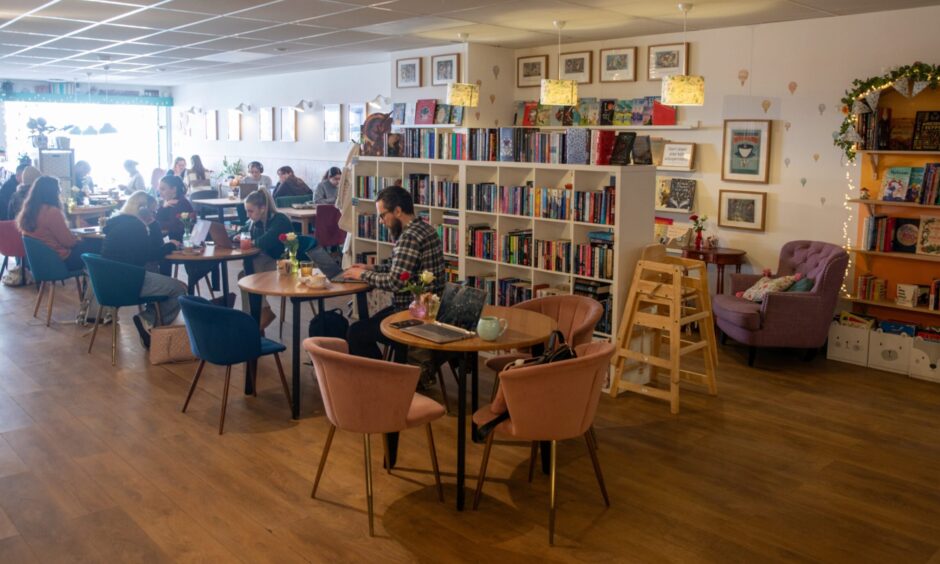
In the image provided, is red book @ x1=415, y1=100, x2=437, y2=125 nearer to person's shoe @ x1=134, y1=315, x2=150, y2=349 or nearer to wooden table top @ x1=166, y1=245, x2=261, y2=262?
wooden table top @ x1=166, y1=245, x2=261, y2=262

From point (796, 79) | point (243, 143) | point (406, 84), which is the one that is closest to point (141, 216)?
point (406, 84)

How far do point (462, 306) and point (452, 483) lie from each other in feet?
3.12

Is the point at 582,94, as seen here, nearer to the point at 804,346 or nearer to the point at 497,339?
the point at 804,346

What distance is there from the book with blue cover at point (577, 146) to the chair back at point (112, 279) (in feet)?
11.5

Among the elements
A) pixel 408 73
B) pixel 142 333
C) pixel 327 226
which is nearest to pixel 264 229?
pixel 142 333

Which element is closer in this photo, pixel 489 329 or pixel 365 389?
pixel 365 389

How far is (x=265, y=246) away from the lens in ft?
24.5

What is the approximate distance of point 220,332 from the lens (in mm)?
5172

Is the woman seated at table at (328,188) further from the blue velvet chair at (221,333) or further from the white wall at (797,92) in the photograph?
the blue velvet chair at (221,333)

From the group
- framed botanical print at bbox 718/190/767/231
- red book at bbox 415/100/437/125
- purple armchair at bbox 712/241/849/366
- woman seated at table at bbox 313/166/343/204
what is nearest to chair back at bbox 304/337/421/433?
purple armchair at bbox 712/241/849/366

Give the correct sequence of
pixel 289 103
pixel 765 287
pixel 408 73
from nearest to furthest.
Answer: pixel 765 287, pixel 408 73, pixel 289 103

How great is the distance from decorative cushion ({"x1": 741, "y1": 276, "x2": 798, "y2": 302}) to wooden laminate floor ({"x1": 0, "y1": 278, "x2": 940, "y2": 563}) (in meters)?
1.05

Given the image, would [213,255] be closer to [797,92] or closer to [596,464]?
[596,464]

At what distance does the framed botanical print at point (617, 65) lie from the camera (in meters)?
8.72
